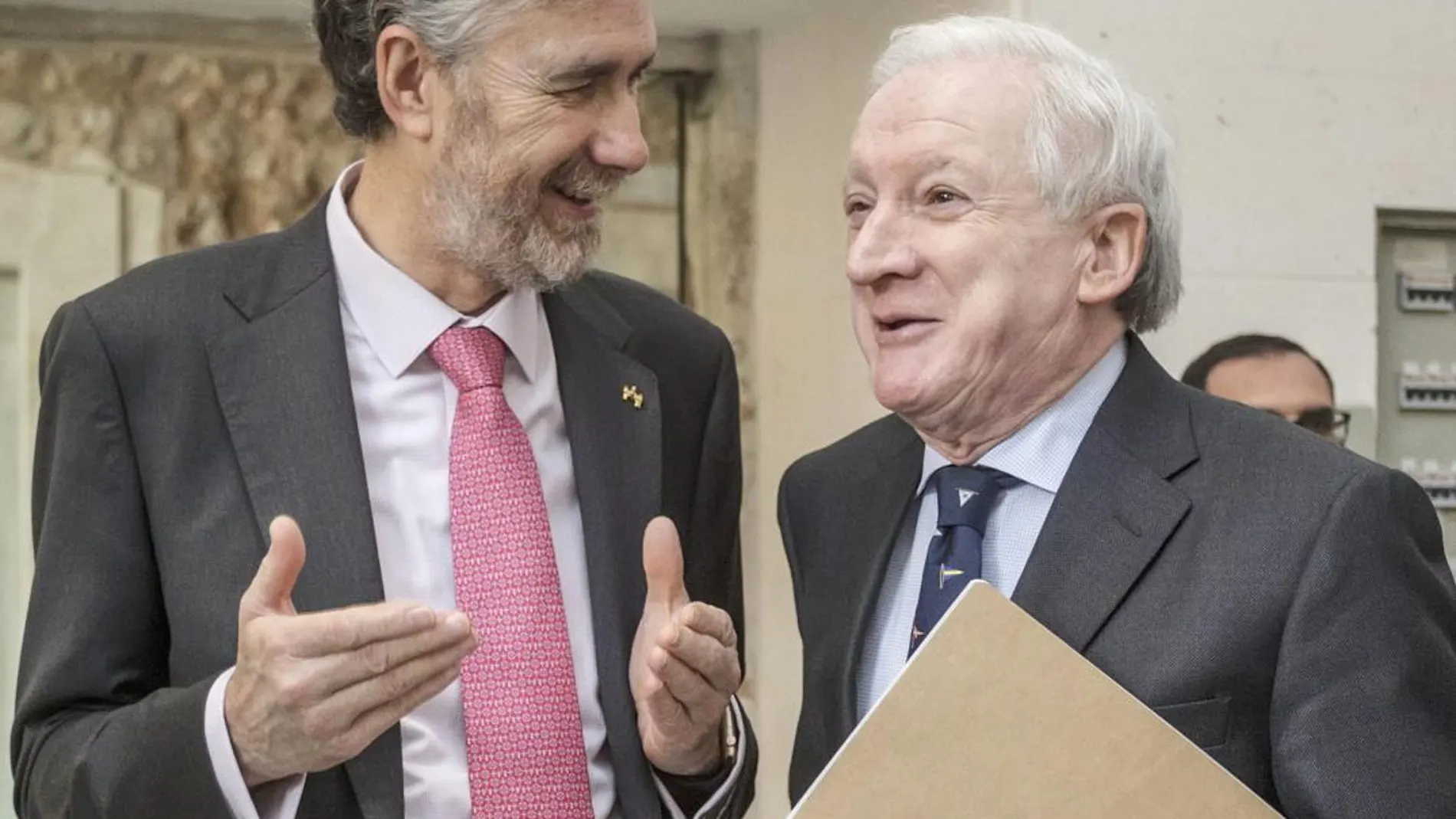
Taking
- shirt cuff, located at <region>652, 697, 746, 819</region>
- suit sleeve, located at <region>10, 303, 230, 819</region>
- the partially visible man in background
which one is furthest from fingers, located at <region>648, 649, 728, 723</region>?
the partially visible man in background

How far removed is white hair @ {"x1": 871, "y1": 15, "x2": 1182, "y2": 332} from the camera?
1874 mm

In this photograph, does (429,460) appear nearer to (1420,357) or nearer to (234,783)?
(234,783)

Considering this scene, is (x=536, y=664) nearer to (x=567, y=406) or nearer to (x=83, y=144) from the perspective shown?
(x=567, y=406)

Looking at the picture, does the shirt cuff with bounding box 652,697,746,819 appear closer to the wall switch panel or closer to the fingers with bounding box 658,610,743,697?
the fingers with bounding box 658,610,743,697

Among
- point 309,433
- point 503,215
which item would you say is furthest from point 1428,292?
point 309,433

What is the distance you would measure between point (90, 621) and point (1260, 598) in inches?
44.3

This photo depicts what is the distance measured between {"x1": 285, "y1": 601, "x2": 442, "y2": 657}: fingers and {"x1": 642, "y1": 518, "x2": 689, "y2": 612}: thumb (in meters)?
0.33

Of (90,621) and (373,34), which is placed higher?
(373,34)

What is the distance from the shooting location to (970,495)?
6.34 ft

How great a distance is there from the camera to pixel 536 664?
6.49 feet

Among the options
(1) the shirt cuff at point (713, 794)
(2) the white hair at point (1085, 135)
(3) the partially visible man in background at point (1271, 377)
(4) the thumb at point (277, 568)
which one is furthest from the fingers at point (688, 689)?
(3) the partially visible man in background at point (1271, 377)

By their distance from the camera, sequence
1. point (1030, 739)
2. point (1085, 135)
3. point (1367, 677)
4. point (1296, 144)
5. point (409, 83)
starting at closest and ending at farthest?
point (1030, 739) < point (1367, 677) < point (1085, 135) < point (409, 83) < point (1296, 144)

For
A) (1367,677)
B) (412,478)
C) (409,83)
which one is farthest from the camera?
(409,83)

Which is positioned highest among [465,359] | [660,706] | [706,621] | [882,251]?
[882,251]
